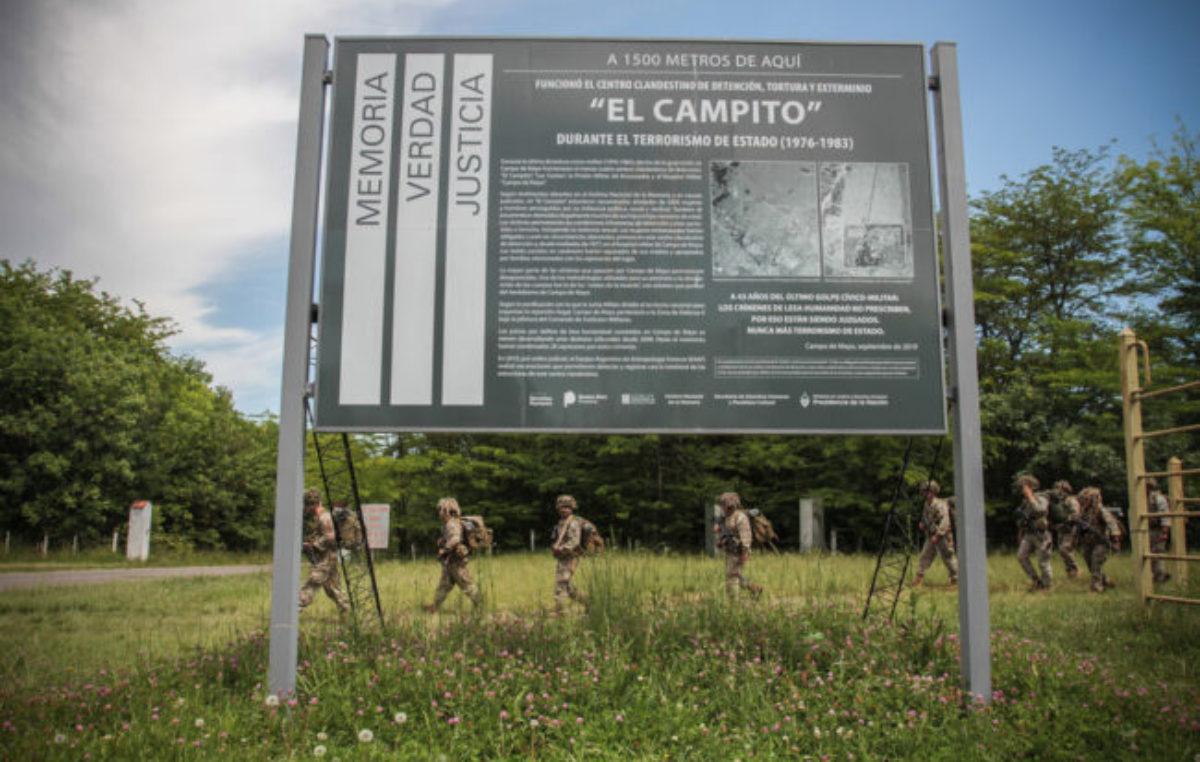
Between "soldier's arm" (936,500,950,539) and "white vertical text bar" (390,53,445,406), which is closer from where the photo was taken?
"white vertical text bar" (390,53,445,406)

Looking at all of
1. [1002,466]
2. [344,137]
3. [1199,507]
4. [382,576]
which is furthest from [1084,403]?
[344,137]

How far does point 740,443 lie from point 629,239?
2801 cm

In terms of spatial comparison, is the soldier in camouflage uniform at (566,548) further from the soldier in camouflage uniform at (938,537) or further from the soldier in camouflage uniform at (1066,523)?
the soldier in camouflage uniform at (1066,523)

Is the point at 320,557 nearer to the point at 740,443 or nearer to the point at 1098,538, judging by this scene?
the point at 1098,538

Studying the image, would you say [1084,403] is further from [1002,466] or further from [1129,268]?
[1129,268]

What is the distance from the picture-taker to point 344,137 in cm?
559

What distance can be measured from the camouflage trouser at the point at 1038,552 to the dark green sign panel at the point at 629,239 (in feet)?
29.3

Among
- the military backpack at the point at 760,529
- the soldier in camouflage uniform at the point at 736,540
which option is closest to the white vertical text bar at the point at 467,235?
the military backpack at the point at 760,529

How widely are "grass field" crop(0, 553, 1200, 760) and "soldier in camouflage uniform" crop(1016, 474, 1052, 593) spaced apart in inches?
227

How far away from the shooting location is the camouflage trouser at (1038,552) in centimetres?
1248

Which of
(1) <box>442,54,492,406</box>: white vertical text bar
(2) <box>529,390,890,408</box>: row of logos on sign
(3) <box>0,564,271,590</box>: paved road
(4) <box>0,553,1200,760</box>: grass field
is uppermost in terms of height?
(1) <box>442,54,492,406</box>: white vertical text bar

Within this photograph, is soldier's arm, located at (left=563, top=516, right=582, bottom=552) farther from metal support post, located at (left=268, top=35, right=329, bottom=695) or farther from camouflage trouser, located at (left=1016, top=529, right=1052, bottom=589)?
camouflage trouser, located at (left=1016, top=529, right=1052, bottom=589)

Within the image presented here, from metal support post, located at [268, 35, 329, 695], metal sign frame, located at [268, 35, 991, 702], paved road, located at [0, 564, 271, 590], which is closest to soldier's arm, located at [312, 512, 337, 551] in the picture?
metal support post, located at [268, 35, 329, 695]

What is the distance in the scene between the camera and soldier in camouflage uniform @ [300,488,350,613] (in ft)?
33.8
